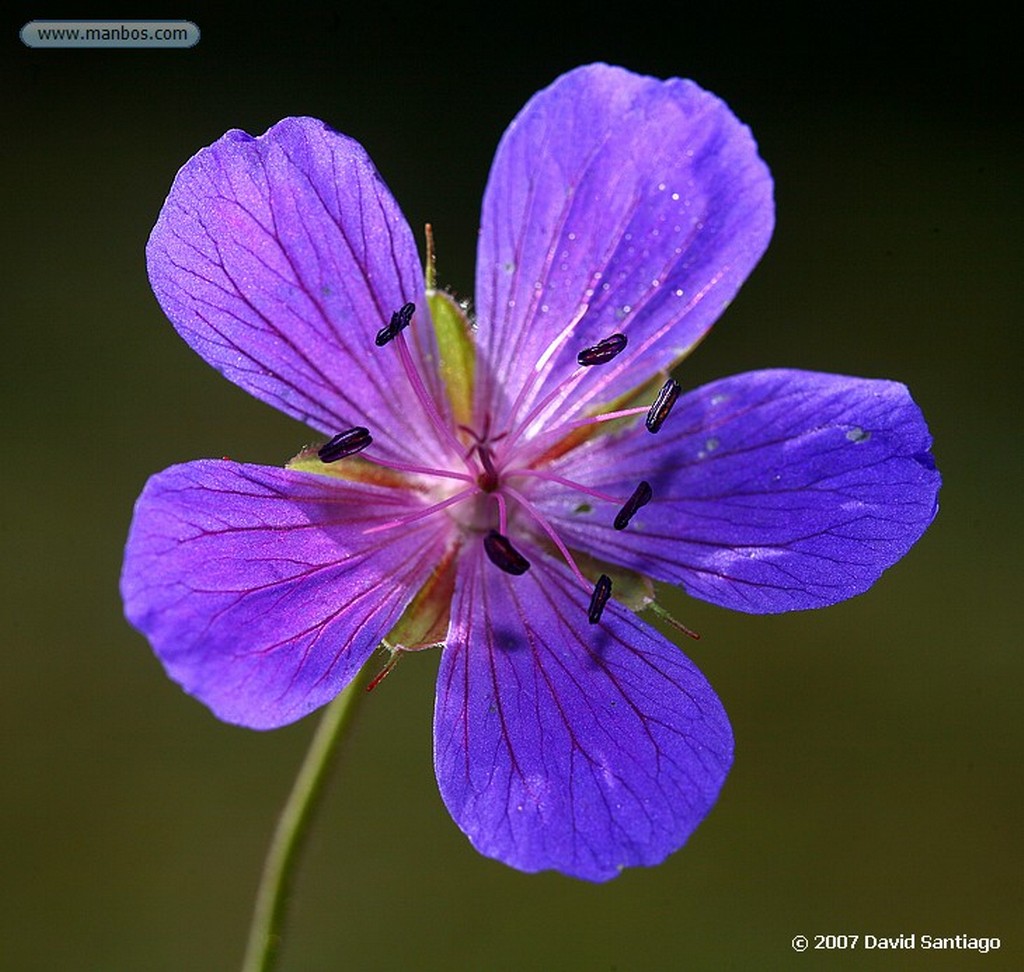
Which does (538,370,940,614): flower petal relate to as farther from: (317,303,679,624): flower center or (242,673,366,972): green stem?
(242,673,366,972): green stem

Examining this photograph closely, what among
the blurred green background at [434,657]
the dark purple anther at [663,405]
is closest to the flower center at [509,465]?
the dark purple anther at [663,405]

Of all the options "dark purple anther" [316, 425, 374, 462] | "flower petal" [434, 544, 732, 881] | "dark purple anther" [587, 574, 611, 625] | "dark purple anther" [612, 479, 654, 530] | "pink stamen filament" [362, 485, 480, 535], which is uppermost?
"dark purple anther" [316, 425, 374, 462]

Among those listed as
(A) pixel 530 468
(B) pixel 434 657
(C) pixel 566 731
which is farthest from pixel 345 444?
(B) pixel 434 657

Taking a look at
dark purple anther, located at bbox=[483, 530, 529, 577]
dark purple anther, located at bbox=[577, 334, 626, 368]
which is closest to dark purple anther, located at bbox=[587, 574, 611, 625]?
dark purple anther, located at bbox=[483, 530, 529, 577]

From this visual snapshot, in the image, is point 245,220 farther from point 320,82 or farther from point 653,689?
point 320,82

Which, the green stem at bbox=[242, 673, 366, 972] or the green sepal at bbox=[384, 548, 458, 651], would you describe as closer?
the green stem at bbox=[242, 673, 366, 972]

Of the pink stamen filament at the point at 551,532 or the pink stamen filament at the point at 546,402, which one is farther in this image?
the pink stamen filament at the point at 546,402

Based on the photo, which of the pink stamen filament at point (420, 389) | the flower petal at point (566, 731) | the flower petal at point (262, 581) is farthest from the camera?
the pink stamen filament at point (420, 389)

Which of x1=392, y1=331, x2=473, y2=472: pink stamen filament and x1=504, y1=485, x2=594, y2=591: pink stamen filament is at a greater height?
x1=392, y1=331, x2=473, y2=472: pink stamen filament

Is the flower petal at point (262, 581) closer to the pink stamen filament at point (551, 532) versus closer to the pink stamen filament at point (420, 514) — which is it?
the pink stamen filament at point (420, 514)
